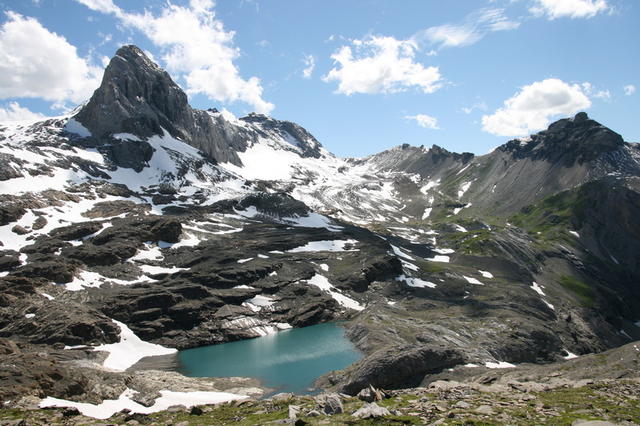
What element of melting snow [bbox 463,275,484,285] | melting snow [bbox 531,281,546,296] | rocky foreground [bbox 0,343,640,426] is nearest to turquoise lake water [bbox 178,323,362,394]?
rocky foreground [bbox 0,343,640,426]

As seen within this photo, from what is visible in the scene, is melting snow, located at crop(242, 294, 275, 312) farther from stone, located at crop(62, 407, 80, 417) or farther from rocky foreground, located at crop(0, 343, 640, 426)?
stone, located at crop(62, 407, 80, 417)

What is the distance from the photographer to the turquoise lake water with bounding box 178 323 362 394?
68125 millimetres

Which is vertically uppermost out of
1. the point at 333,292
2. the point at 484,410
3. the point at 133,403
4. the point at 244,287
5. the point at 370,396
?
the point at 244,287

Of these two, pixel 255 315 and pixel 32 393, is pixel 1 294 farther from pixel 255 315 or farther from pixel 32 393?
pixel 32 393

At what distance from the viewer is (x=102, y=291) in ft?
338

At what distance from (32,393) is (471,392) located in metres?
34.5

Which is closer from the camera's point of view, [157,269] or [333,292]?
[157,269]

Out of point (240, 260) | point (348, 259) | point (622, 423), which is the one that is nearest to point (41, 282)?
point (240, 260)

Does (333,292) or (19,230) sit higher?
(19,230)

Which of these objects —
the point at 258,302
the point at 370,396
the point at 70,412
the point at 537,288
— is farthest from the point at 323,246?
the point at 370,396

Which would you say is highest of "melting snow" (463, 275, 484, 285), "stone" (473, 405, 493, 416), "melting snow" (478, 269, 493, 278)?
"melting snow" (478, 269, 493, 278)

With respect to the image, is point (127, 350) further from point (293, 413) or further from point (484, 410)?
point (484, 410)

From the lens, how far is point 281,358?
80.2 m

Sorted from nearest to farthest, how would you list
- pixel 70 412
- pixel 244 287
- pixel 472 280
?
pixel 70 412 < pixel 244 287 < pixel 472 280
